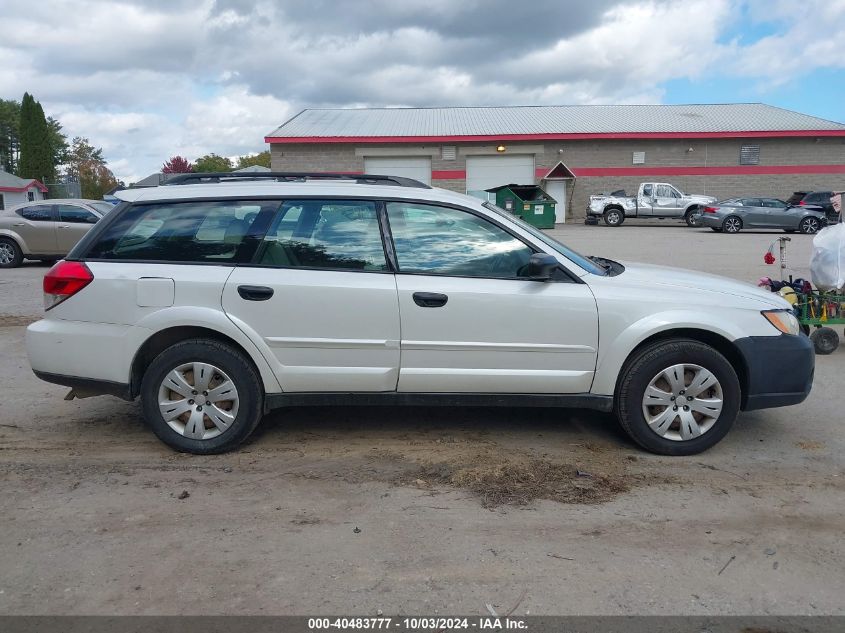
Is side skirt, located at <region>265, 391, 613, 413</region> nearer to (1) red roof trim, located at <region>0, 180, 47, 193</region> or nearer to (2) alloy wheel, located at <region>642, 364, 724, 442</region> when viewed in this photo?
(2) alloy wheel, located at <region>642, 364, 724, 442</region>

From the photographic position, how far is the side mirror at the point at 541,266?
14.0 ft

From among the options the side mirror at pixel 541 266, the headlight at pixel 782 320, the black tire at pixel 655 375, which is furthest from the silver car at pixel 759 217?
the side mirror at pixel 541 266

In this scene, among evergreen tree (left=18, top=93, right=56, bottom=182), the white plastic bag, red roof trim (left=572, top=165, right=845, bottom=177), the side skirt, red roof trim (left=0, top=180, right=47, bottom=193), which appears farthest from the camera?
evergreen tree (left=18, top=93, right=56, bottom=182)

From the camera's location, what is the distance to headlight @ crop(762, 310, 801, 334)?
4.48 meters

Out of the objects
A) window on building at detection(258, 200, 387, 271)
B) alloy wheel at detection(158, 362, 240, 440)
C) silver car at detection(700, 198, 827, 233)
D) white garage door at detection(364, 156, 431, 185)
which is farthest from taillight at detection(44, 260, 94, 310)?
white garage door at detection(364, 156, 431, 185)

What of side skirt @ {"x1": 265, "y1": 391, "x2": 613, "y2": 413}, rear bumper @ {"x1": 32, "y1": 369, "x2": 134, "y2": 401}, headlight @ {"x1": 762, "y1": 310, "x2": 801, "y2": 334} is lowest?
side skirt @ {"x1": 265, "y1": 391, "x2": 613, "y2": 413}

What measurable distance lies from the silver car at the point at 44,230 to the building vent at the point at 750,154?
29.1 meters

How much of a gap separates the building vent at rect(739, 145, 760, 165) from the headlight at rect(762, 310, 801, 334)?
32337 millimetres

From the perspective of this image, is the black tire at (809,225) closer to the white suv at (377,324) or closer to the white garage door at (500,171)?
the white garage door at (500,171)

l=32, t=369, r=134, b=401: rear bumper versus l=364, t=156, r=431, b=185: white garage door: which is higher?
l=364, t=156, r=431, b=185: white garage door

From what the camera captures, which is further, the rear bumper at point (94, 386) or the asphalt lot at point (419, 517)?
the rear bumper at point (94, 386)

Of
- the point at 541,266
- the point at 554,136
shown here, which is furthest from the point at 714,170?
the point at 541,266

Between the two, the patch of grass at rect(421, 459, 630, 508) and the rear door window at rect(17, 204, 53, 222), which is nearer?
the patch of grass at rect(421, 459, 630, 508)

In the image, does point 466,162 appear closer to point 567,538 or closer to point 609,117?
point 609,117
